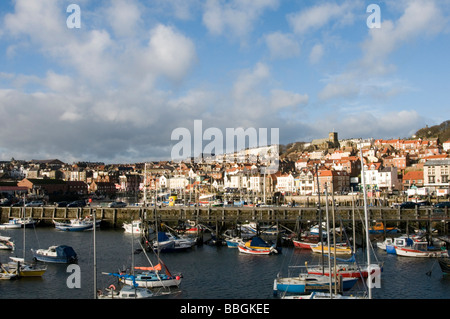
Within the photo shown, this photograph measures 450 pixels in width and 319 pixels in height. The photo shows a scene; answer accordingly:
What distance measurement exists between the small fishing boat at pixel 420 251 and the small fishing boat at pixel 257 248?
26.9ft

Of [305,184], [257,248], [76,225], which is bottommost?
[257,248]

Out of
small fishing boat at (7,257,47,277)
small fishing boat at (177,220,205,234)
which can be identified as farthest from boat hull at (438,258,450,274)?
small fishing boat at (7,257,47,277)

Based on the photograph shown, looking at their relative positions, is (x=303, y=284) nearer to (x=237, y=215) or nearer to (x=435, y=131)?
(x=237, y=215)

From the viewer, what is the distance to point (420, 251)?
2688cm

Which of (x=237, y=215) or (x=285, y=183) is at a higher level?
(x=285, y=183)

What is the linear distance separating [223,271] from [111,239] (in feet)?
52.6

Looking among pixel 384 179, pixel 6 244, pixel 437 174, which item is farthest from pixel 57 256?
pixel 437 174

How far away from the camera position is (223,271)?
932 inches

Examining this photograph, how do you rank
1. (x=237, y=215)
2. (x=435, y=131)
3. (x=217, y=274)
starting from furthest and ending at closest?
(x=435, y=131)
(x=237, y=215)
(x=217, y=274)

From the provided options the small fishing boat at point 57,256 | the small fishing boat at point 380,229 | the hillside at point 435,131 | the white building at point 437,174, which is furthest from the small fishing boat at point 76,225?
the hillside at point 435,131

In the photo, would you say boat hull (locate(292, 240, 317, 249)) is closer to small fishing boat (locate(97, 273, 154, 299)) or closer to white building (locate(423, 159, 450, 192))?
small fishing boat (locate(97, 273, 154, 299))

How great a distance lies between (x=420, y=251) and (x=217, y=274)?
1361 centimetres

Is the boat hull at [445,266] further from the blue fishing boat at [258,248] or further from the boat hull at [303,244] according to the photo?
the blue fishing boat at [258,248]

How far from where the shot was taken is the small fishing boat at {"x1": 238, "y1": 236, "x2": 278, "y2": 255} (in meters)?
28.2
